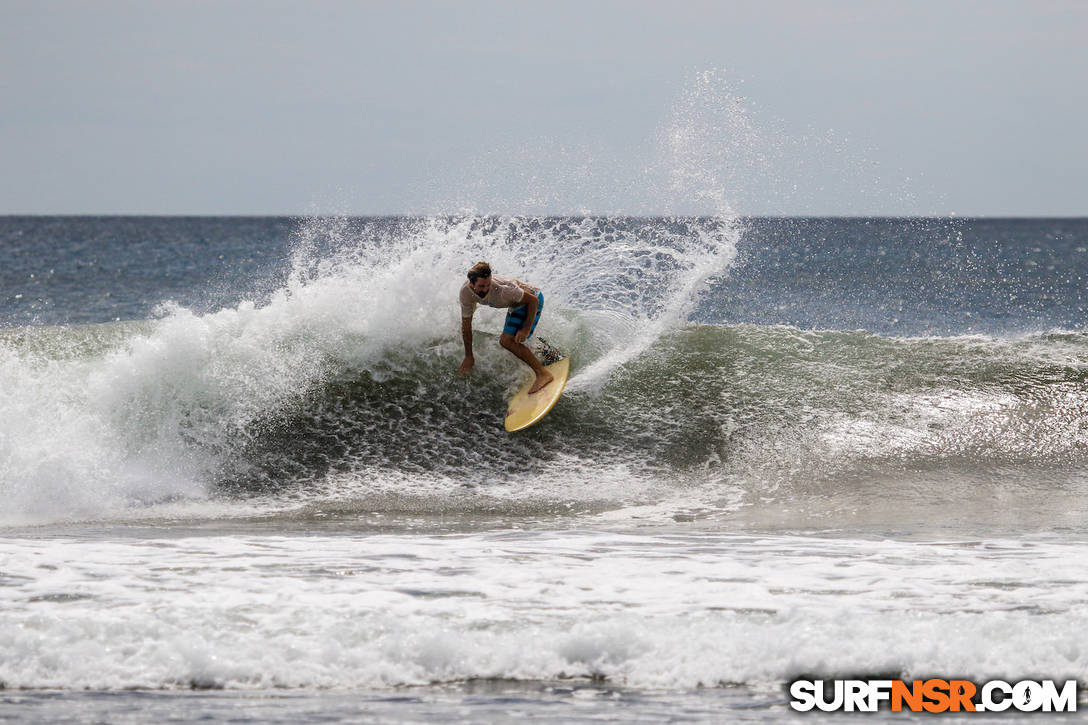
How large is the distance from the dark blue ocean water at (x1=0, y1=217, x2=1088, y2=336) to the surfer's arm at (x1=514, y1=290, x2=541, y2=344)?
1.54 metres

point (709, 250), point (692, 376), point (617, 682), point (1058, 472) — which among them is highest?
point (709, 250)

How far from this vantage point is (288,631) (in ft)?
15.9

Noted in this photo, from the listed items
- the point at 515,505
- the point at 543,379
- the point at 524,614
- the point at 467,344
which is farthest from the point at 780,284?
the point at 524,614

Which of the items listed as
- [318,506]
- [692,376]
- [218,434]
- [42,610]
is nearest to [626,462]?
[692,376]

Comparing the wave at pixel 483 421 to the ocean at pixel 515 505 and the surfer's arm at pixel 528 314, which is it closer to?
the ocean at pixel 515 505

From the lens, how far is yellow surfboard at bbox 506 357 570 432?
30.6ft

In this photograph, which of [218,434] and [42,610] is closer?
[42,610]

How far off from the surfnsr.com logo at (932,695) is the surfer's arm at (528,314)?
519 centimetres

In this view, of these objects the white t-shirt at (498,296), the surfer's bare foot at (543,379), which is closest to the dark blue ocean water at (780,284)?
the white t-shirt at (498,296)

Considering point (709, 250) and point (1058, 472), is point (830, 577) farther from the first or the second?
point (709, 250)

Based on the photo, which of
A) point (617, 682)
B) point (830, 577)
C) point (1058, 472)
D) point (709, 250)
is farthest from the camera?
point (709, 250)

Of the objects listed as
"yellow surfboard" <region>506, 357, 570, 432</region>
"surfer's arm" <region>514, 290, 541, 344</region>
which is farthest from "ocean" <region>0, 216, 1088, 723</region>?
"surfer's arm" <region>514, 290, 541, 344</region>

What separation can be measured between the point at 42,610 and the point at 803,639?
3.52 metres

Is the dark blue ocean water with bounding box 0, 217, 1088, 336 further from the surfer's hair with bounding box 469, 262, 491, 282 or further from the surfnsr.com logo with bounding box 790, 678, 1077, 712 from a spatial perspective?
the surfnsr.com logo with bounding box 790, 678, 1077, 712
